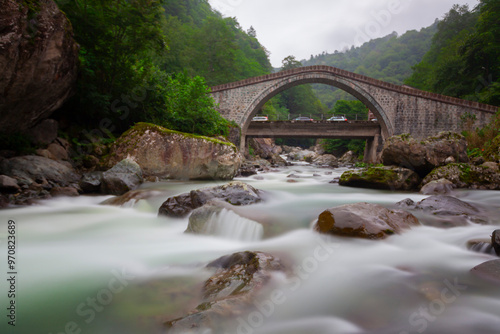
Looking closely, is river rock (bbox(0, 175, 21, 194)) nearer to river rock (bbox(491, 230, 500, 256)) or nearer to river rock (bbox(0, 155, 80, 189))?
river rock (bbox(0, 155, 80, 189))

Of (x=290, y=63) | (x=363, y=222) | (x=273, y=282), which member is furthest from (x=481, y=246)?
(x=290, y=63)

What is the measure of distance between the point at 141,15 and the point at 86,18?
5.06 feet

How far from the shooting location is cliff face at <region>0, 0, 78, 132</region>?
5.25m

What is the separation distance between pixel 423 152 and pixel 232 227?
7319 mm

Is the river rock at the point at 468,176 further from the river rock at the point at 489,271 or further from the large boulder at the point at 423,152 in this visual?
the river rock at the point at 489,271

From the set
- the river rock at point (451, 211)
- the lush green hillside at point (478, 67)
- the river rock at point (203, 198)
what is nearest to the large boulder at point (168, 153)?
the river rock at point (203, 198)

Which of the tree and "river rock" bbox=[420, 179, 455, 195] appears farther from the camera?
the tree

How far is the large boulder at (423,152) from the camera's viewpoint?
8674mm

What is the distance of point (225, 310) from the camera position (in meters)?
2.08

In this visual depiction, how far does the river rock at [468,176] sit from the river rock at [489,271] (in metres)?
5.93

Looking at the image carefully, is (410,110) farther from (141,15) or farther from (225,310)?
(225,310)

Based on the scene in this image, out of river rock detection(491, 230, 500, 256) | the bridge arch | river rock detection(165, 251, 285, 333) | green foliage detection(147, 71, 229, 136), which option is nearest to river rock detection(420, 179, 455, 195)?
river rock detection(491, 230, 500, 256)

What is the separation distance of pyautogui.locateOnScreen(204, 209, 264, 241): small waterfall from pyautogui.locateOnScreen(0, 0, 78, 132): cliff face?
4977mm

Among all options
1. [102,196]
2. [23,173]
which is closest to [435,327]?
[102,196]
